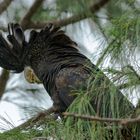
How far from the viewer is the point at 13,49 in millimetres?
2457

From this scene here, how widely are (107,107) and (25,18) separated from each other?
4.40 feet

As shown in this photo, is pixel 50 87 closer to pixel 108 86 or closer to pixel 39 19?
pixel 108 86

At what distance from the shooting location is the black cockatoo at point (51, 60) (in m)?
2.25

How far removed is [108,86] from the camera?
1624mm

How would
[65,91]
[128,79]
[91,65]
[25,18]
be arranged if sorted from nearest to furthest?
[128,79], [91,65], [65,91], [25,18]

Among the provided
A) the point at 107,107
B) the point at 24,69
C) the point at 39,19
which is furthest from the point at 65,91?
the point at 39,19

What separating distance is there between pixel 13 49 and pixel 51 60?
0.17 metres

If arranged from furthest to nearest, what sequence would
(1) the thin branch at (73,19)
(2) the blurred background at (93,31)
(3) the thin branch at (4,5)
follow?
1. (3) the thin branch at (4,5)
2. (1) the thin branch at (73,19)
3. (2) the blurred background at (93,31)

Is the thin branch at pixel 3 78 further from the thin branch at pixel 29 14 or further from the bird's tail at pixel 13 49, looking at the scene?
the bird's tail at pixel 13 49

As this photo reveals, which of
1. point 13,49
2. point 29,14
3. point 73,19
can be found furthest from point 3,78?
point 13,49

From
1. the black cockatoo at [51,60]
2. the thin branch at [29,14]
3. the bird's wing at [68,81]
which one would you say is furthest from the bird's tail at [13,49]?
the thin branch at [29,14]

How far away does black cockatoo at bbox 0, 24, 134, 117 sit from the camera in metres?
2.25

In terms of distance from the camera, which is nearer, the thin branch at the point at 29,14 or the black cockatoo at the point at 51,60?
the black cockatoo at the point at 51,60

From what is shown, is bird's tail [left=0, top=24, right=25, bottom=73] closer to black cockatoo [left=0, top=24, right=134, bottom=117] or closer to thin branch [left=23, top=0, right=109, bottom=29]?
black cockatoo [left=0, top=24, right=134, bottom=117]
